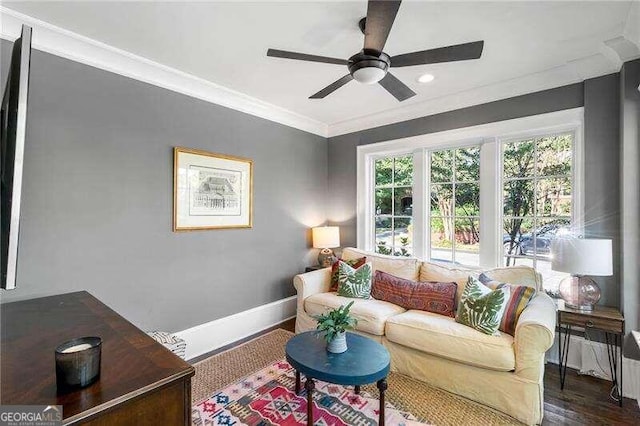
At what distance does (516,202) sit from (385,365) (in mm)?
2321

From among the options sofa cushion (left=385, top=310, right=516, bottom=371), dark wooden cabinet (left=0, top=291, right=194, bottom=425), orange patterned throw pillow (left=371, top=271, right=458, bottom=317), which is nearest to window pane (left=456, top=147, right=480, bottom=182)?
orange patterned throw pillow (left=371, top=271, right=458, bottom=317)

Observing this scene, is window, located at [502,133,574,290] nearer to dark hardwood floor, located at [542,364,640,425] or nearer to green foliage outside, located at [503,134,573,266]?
green foliage outside, located at [503,134,573,266]

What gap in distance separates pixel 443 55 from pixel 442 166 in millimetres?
1985

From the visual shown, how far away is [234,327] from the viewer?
3.25 metres

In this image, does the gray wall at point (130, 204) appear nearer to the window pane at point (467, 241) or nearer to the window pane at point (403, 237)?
the window pane at point (403, 237)

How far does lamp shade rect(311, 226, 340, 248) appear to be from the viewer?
4016mm

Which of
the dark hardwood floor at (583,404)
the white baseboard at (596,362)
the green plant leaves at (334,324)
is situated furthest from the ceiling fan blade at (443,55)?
the white baseboard at (596,362)

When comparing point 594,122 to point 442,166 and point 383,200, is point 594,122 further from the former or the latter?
point 383,200

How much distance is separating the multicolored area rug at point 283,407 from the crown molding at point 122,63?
2662mm

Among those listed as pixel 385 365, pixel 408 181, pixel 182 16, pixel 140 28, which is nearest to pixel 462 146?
pixel 408 181

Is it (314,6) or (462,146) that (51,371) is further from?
(462,146)

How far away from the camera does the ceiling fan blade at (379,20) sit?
1428mm

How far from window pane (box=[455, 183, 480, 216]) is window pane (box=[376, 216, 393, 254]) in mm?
903

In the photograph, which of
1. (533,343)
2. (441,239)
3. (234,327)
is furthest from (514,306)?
(234,327)
